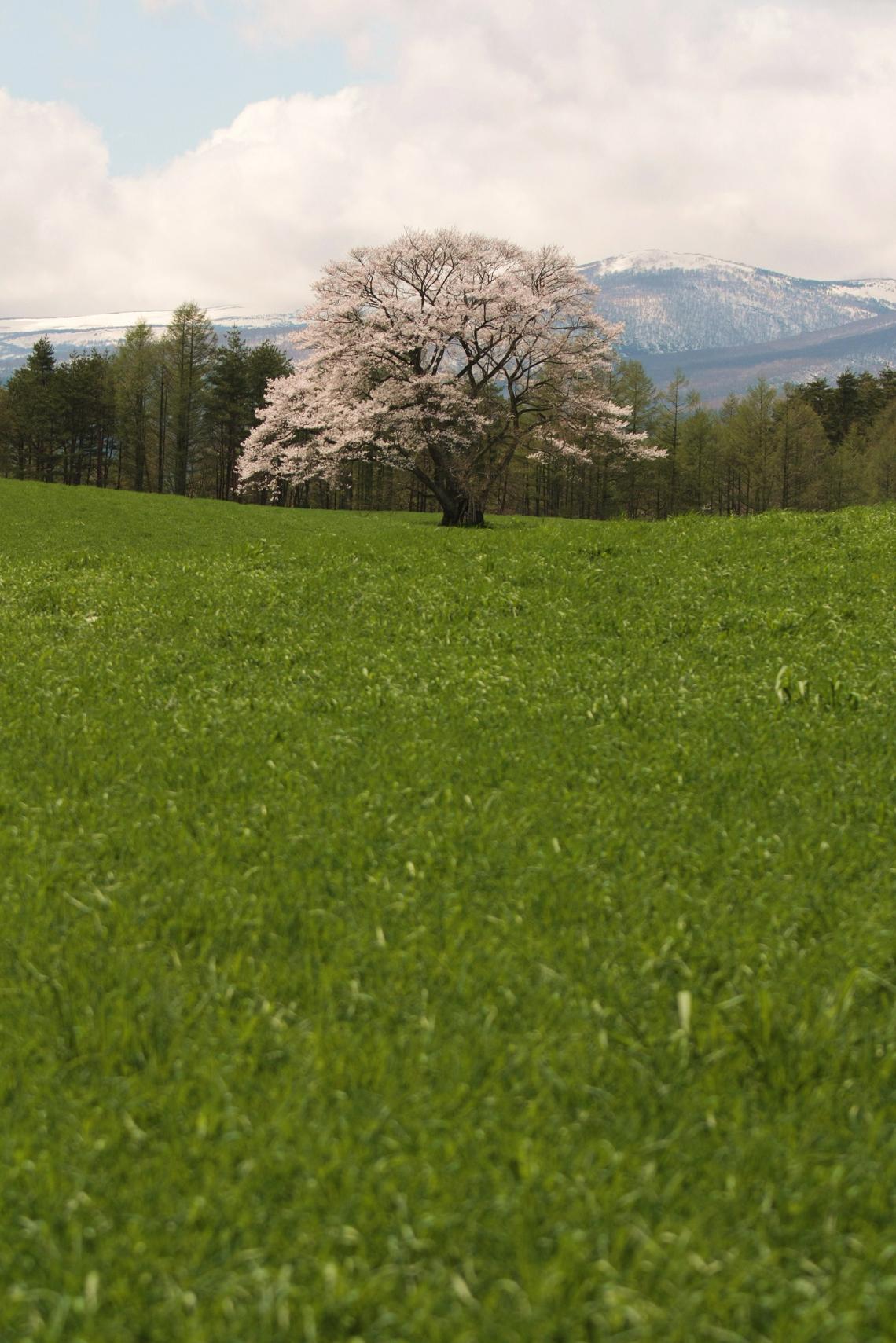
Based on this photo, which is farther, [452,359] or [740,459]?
[740,459]

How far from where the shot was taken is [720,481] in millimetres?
117812

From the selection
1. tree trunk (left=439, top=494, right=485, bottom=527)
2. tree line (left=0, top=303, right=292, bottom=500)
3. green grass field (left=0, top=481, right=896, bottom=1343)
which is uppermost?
tree line (left=0, top=303, right=292, bottom=500)

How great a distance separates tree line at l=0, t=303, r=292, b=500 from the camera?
94625 millimetres

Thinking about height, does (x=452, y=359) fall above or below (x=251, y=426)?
below

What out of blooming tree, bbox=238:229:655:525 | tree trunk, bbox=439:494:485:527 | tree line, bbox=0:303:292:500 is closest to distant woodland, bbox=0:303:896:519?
tree line, bbox=0:303:292:500

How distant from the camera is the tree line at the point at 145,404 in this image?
310 ft

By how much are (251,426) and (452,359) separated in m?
51.9

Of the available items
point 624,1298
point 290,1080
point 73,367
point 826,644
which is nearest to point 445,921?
point 290,1080

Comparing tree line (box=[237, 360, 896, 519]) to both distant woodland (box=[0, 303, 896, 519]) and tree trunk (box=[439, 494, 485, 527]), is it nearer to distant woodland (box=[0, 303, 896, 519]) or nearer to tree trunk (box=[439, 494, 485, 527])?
distant woodland (box=[0, 303, 896, 519])

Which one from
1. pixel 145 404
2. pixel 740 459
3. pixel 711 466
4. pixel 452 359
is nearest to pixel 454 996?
pixel 452 359

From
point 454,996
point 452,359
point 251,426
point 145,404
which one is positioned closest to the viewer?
point 454,996

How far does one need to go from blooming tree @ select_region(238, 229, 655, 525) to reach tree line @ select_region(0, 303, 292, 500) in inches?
1906

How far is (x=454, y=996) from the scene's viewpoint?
4293mm

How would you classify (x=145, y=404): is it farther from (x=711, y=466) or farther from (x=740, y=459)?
(x=740, y=459)
